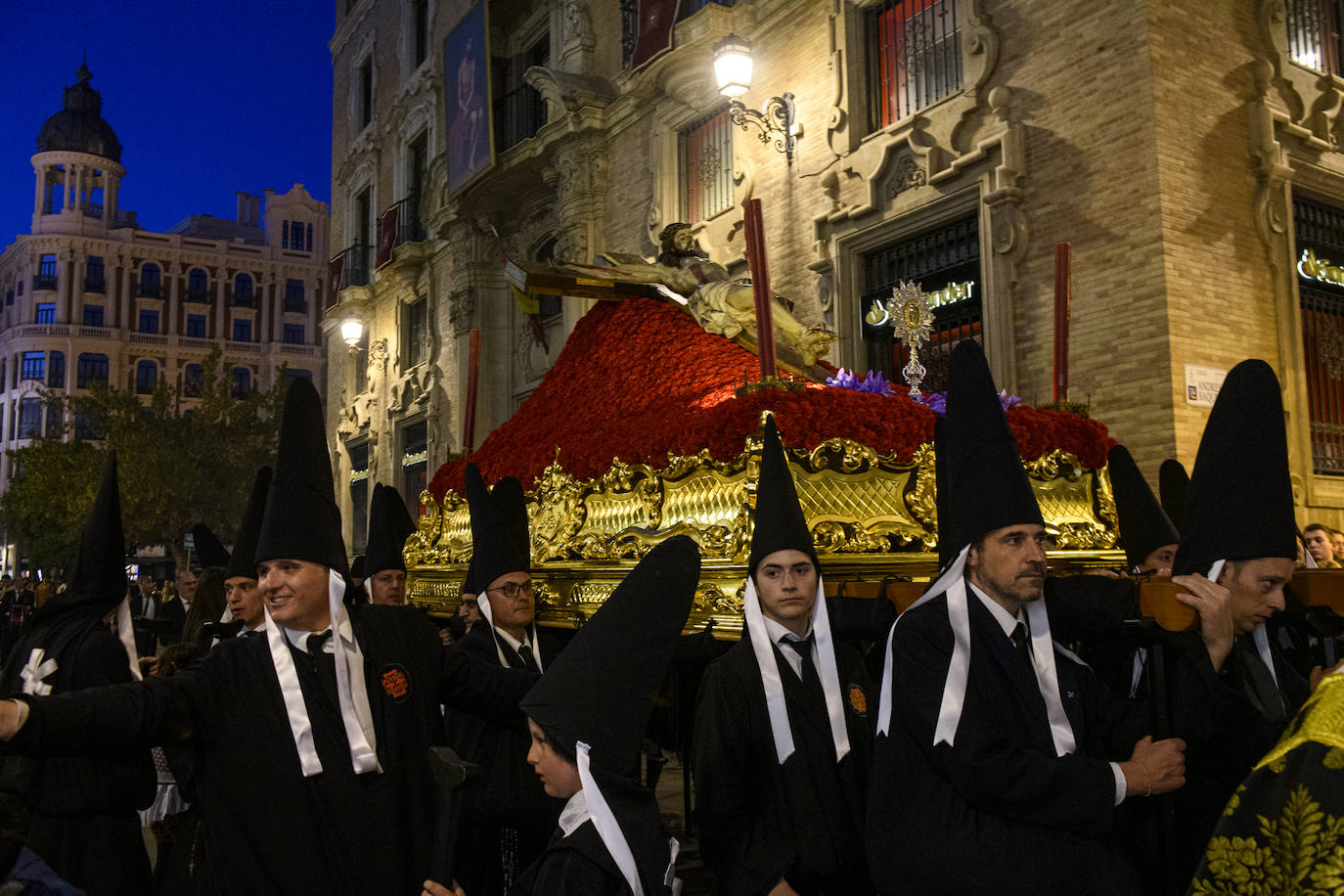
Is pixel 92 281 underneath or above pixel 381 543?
above

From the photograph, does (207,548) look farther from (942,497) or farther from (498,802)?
(942,497)

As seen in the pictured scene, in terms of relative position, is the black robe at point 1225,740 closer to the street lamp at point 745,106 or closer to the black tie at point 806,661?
the black tie at point 806,661

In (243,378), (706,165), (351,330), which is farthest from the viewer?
(243,378)

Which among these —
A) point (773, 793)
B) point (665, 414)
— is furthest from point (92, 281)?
point (773, 793)

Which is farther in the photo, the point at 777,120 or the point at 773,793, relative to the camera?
the point at 777,120

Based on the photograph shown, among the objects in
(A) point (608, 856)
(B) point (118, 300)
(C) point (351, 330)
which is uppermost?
(B) point (118, 300)

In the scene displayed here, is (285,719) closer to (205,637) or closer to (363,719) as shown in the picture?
(363,719)

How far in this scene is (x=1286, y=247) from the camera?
9000 millimetres

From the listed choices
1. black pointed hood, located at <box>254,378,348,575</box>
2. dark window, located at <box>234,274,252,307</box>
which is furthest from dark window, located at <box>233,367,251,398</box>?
black pointed hood, located at <box>254,378,348,575</box>

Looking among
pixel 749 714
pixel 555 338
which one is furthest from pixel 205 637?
pixel 555 338

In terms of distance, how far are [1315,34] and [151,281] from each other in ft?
175

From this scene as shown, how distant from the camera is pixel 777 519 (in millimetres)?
3303

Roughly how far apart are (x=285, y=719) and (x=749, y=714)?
1.28 meters

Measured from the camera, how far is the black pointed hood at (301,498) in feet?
9.32
